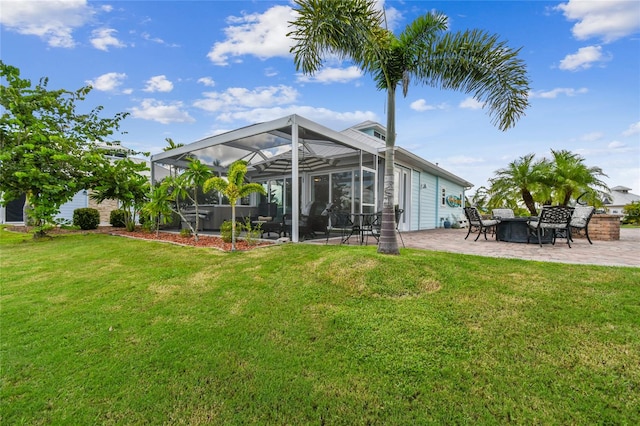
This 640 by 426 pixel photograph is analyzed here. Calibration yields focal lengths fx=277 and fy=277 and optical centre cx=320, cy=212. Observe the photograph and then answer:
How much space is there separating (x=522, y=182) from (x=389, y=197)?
11.9 meters

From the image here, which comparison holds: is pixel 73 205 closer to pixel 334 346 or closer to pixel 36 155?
pixel 36 155

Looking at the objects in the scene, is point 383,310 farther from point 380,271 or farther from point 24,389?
point 24,389

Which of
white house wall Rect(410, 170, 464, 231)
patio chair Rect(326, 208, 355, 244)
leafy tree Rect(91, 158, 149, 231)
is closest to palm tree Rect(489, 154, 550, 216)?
white house wall Rect(410, 170, 464, 231)

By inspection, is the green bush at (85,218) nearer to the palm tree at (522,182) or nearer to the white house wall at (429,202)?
the white house wall at (429,202)

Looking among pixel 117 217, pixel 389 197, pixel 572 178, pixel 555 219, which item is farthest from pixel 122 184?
pixel 572 178

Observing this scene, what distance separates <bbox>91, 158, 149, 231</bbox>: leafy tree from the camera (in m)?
9.48

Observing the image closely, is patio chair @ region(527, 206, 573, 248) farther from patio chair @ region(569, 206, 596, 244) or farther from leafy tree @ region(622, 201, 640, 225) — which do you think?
leafy tree @ region(622, 201, 640, 225)

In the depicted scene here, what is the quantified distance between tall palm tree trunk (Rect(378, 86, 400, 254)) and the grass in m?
0.48

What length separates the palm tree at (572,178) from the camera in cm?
1187

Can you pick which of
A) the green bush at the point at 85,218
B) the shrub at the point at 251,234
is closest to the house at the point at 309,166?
the shrub at the point at 251,234

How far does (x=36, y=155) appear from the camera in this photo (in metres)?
8.34

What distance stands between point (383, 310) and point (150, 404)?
2216 mm

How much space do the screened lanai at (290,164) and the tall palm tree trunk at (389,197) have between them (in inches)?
101

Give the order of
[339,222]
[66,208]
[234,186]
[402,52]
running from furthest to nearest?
[66,208] → [339,222] → [234,186] → [402,52]
